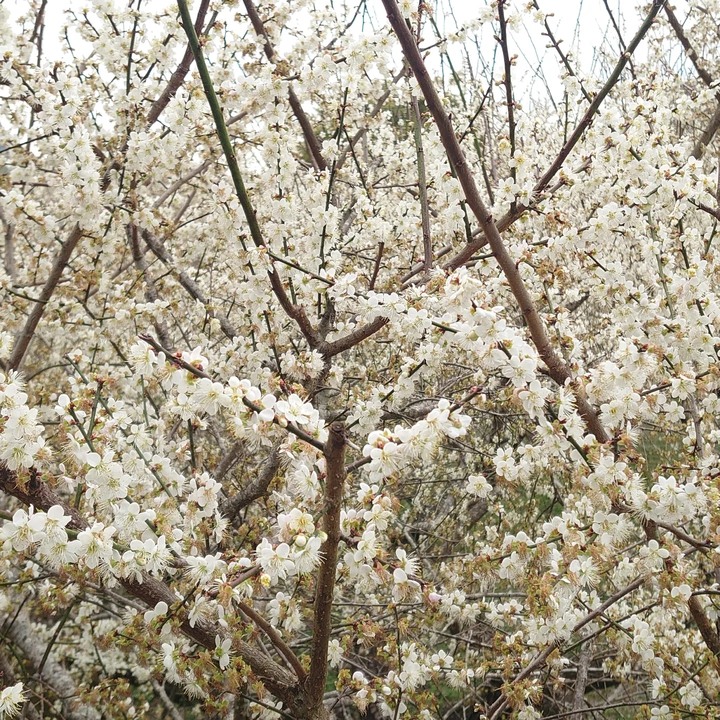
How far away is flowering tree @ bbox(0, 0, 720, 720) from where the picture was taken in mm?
1964

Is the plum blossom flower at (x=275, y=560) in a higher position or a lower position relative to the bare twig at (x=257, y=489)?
lower

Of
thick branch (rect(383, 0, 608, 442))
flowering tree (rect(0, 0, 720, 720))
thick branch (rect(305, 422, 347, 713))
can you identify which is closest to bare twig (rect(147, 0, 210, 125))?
flowering tree (rect(0, 0, 720, 720))

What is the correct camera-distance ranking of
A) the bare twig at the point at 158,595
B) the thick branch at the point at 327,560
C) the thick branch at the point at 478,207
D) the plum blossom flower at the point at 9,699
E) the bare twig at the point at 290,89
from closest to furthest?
1. the thick branch at the point at 327,560
2. the thick branch at the point at 478,207
3. the bare twig at the point at 158,595
4. the plum blossom flower at the point at 9,699
5. the bare twig at the point at 290,89

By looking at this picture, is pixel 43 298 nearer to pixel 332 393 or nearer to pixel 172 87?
pixel 172 87

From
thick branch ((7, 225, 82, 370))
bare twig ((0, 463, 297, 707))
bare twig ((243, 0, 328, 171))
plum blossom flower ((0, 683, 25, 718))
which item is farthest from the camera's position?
bare twig ((243, 0, 328, 171))

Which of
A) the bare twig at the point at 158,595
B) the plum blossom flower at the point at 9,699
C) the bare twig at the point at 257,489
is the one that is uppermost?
the bare twig at the point at 257,489

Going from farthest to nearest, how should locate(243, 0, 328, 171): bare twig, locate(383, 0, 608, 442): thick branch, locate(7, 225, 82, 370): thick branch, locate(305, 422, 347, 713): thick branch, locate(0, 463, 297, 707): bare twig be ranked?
locate(243, 0, 328, 171): bare twig < locate(7, 225, 82, 370): thick branch < locate(0, 463, 297, 707): bare twig < locate(383, 0, 608, 442): thick branch < locate(305, 422, 347, 713): thick branch

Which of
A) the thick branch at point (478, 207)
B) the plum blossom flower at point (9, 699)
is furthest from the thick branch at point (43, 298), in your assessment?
the thick branch at point (478, 207)

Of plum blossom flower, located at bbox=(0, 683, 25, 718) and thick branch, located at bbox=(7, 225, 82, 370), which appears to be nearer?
plum blossom flower, located at bbox=(0, 683, 25, 718)

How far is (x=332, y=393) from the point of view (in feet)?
14.3

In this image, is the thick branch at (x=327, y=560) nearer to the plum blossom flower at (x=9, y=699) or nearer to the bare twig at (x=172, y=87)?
Result: the plum blossom flower at (x=9, y=699)

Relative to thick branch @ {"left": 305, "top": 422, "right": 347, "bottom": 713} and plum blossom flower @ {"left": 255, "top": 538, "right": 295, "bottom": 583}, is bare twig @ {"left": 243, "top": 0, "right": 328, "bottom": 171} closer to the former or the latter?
thick branch @ {"left": 305, "top": 422, "right": 347, "bottom": 713}

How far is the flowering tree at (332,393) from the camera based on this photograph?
6.44 feet

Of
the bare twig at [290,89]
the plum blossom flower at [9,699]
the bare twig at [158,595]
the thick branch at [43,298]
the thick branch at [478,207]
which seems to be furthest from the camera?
the bare twig at [290,89]
